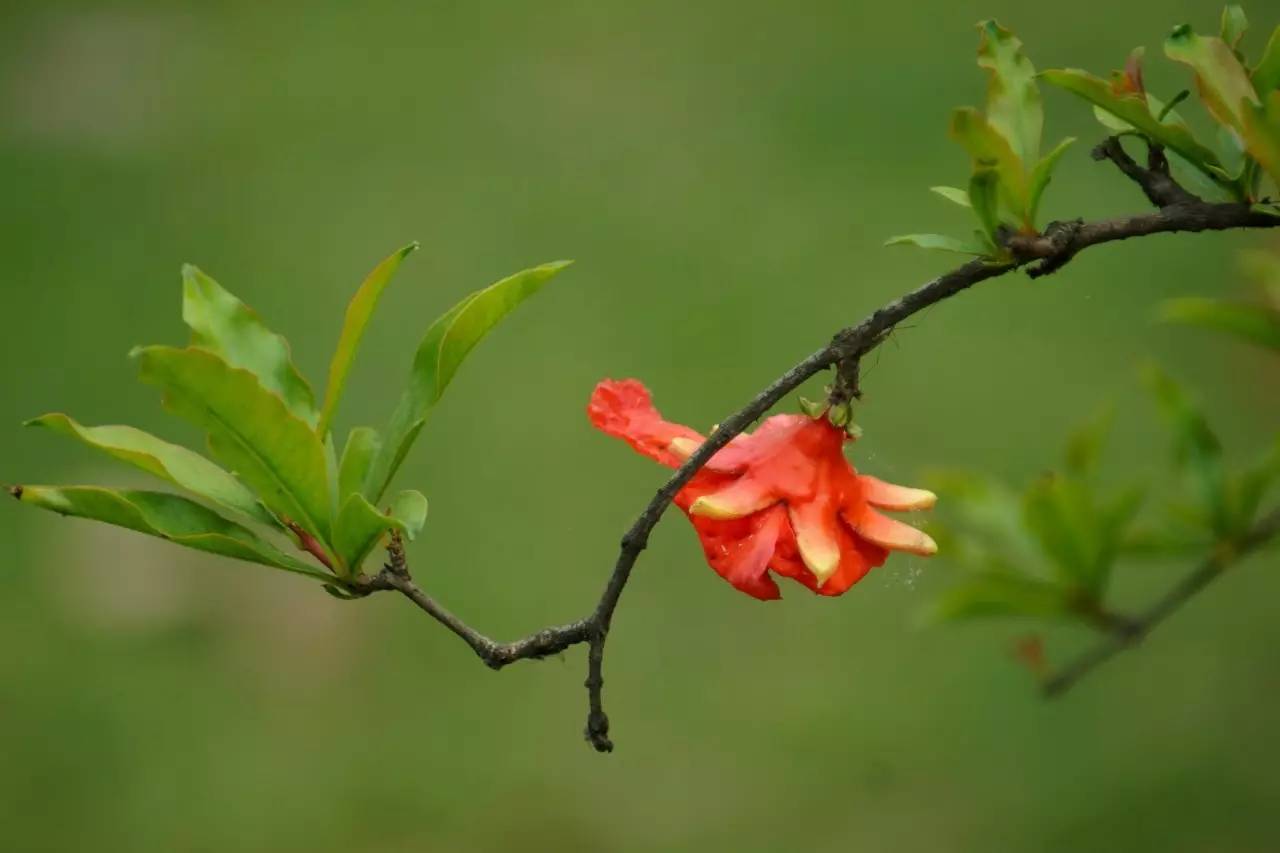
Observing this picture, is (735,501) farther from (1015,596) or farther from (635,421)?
(1015,596)

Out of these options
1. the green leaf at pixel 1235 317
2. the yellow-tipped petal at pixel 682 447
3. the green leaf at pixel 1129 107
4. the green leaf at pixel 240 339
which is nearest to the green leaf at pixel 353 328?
the green leaf at pixel 240 339

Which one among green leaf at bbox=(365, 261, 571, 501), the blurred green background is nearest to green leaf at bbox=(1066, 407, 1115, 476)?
green leaf at bbox=(365, 261, 571, 501)

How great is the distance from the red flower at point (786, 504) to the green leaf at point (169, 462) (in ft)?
0.46

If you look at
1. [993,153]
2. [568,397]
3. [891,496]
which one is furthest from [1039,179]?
[568,397]

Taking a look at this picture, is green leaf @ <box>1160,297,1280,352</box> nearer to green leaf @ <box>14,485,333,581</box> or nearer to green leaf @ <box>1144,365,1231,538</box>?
green leaf @ <box>1144,365,1231,538</box>

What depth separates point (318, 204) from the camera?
95.8 inches

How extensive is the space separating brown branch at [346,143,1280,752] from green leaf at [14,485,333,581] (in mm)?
53

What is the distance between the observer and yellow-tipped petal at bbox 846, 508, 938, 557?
51 cm

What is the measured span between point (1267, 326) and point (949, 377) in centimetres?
143

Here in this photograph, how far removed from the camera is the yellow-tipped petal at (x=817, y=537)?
505mm

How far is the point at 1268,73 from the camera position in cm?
50

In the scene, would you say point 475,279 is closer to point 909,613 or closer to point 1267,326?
point 909,613

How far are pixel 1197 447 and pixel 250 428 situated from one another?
0.43 metres

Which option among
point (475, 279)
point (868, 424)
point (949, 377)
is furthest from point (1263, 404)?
point (475, 279)
